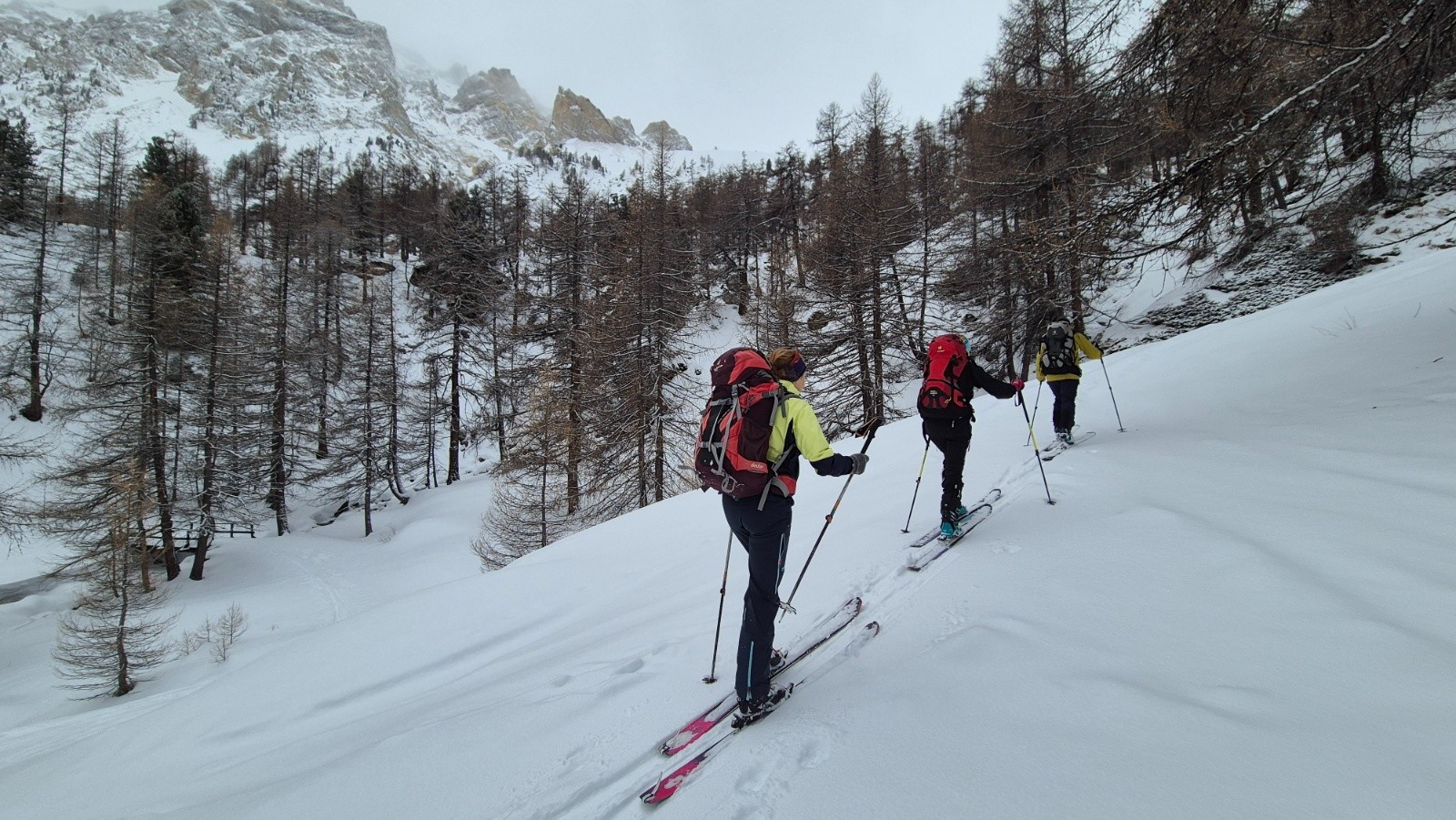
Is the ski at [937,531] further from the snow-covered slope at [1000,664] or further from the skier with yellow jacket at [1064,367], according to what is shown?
the skier with yellow jacket at [1064,367]

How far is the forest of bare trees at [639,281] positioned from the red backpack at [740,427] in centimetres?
422

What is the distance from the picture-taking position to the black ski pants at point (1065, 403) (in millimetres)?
7898

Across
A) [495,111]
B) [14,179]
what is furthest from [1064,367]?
[495,111]

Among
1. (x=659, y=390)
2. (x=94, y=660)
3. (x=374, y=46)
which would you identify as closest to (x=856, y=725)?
(x=659, y=390)

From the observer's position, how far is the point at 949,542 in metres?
5.18

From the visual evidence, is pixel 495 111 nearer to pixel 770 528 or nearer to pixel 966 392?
pixel 966 392

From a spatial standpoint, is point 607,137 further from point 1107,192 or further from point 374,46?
point 1107,192

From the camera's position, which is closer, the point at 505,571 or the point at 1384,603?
the point at 1384,603

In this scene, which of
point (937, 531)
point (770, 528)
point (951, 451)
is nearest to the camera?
point (770, 528)

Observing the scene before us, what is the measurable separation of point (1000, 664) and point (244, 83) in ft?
531

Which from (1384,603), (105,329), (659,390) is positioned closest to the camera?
(1384,603)

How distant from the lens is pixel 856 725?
2957 millimetres

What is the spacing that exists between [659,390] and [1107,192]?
13.2 m

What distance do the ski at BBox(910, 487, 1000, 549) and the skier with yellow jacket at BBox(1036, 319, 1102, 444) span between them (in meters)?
2.57
